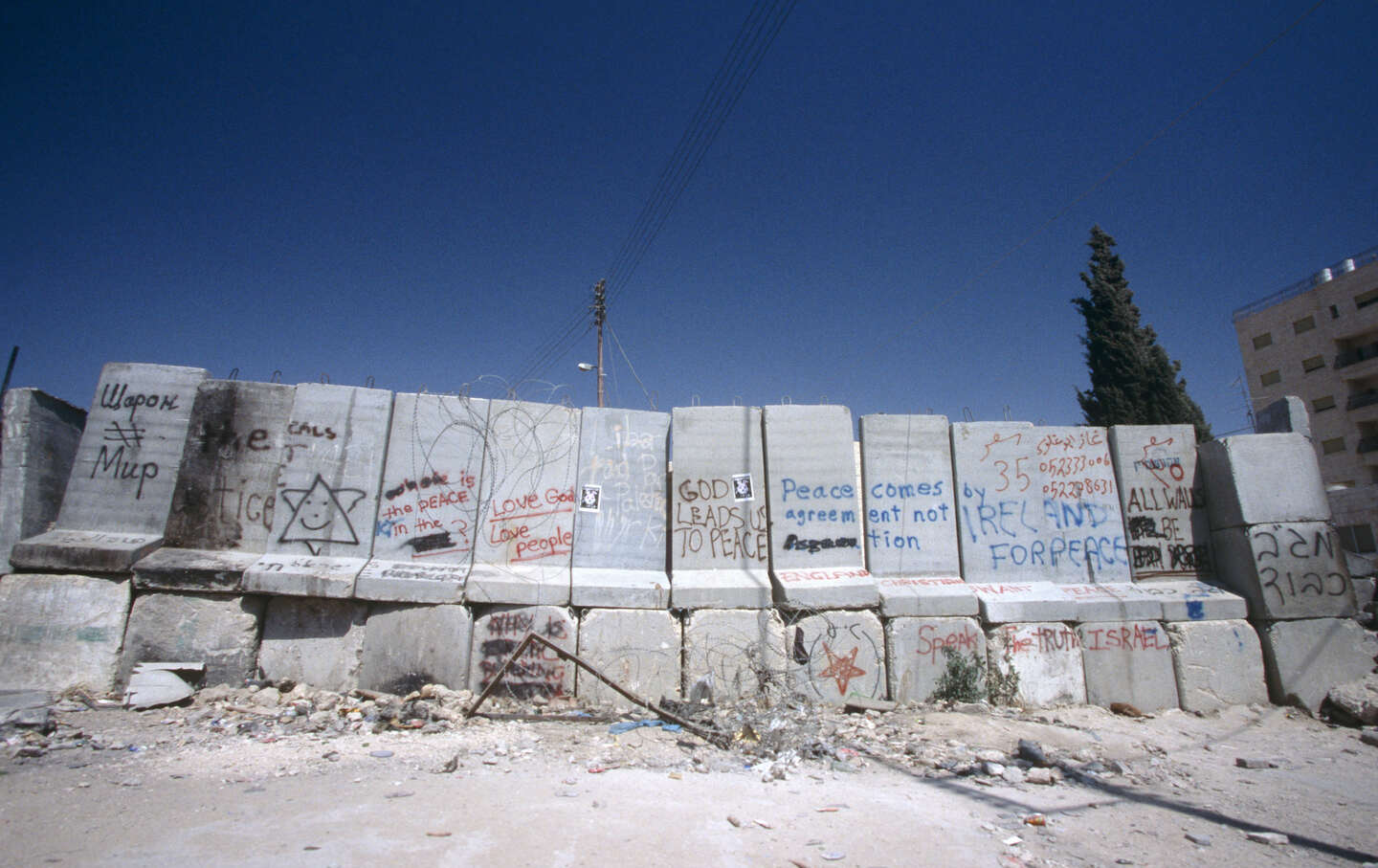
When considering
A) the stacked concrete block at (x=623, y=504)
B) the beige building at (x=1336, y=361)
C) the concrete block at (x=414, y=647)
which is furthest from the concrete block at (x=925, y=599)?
the beige building at (x=1336, y=361)

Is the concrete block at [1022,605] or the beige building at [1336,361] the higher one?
the beige building at [1336,361]

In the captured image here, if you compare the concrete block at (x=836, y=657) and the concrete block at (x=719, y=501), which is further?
the concrete block at (x=719, y=501)

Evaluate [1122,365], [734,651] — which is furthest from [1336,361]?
[734,651]

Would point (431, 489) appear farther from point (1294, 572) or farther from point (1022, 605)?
point (1294, 572)

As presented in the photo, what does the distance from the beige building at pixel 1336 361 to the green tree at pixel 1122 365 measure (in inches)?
585

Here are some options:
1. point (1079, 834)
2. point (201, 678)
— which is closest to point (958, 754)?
point (1079, 834)

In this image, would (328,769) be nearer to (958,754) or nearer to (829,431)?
(958,754)

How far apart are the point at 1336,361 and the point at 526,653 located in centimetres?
4682

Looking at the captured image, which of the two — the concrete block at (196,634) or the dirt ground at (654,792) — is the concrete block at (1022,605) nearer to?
the dirt ground at (654,792)

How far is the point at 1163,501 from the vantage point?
829cm

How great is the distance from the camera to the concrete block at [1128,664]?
7406mm

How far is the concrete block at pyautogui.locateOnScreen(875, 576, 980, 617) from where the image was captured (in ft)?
23.5

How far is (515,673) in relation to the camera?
21.7ft

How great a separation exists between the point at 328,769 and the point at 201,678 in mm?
2527
